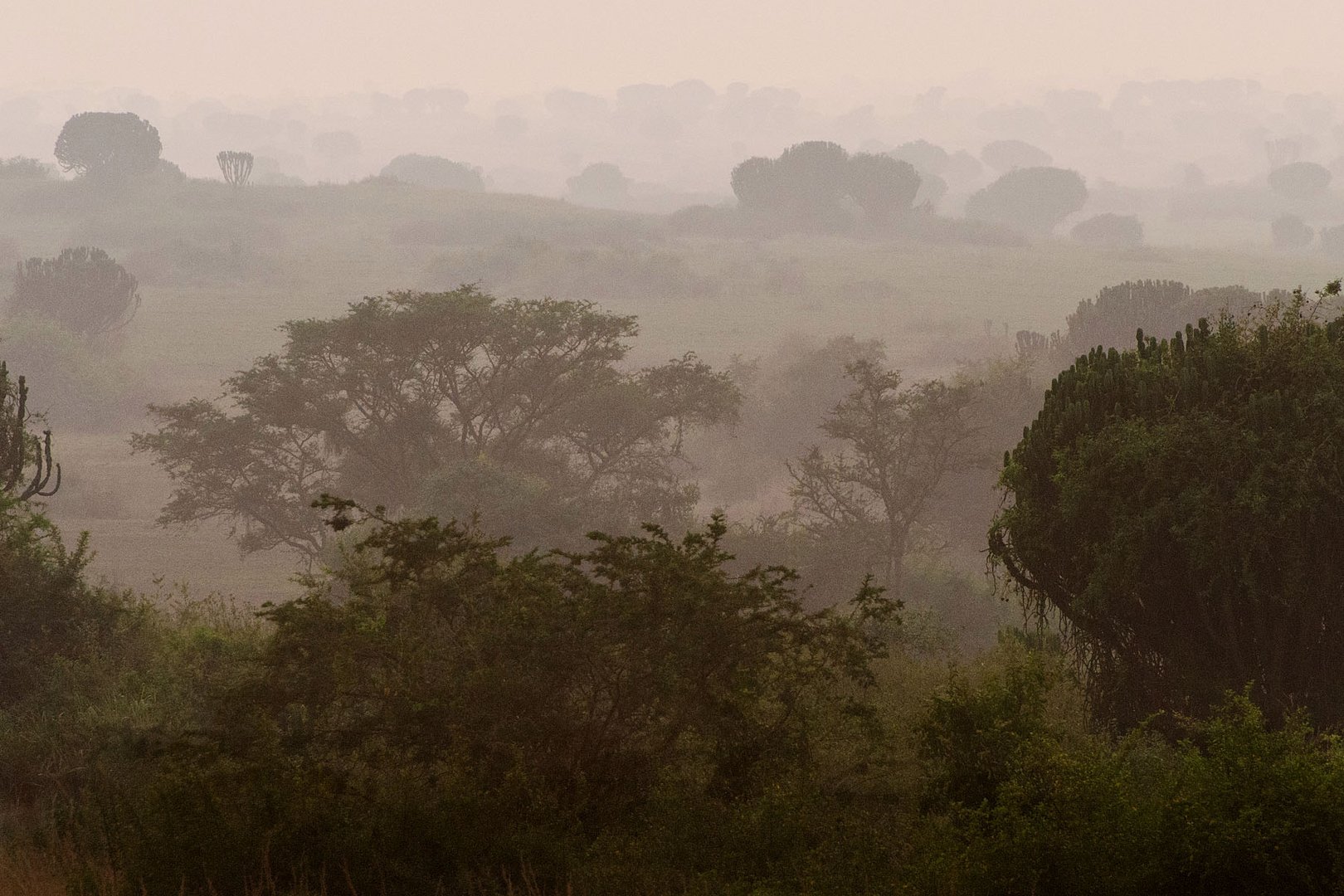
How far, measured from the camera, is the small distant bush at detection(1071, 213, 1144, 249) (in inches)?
4660

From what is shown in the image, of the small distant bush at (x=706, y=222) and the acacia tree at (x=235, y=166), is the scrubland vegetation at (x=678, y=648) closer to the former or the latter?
the small distant bush at (x=706, y=222)

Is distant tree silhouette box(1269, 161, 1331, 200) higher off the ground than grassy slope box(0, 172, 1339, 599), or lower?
higher

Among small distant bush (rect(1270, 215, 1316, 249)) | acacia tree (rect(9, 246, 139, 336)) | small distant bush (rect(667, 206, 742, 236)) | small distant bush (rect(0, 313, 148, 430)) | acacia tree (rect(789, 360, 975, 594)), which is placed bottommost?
acacia tree (rect(789, 360, 975, 594))

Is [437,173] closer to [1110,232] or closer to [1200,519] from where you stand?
[1110,232]

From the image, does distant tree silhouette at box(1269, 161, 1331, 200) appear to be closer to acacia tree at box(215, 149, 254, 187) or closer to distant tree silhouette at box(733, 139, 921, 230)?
distant tree silhouette at box(733, 139, 921, 230)

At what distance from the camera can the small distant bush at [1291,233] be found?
126 m

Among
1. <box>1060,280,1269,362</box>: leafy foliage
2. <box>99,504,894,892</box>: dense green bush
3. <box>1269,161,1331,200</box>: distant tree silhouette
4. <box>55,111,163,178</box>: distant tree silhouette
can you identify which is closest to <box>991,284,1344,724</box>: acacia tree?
<box>99,504,894,892</box>: dense green bush

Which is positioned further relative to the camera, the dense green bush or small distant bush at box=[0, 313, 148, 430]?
small distant bush at box=[0, 313, 148, 430]

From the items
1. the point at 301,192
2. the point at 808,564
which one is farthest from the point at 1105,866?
the point at 301,192

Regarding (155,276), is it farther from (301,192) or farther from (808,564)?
(808,564)

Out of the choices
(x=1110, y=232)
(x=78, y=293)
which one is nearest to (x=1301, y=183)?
(x=1110, y=232)

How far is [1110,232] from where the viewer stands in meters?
120

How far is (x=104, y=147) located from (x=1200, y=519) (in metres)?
109

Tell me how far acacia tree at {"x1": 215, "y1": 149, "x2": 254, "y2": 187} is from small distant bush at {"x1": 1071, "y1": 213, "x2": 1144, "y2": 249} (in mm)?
73447
